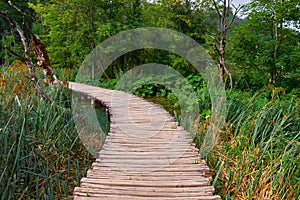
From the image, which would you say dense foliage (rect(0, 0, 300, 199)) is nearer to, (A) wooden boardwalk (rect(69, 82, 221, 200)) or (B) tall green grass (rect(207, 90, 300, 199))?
(B) tall green grass (rect(207, 90, 300, 199))

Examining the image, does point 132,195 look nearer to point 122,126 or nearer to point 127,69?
point 122,126

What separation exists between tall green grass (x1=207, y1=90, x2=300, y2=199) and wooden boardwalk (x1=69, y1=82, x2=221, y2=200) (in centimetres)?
24

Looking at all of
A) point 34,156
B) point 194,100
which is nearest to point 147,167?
point 34,156

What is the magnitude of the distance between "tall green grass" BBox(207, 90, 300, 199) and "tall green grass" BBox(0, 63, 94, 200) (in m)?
1.44

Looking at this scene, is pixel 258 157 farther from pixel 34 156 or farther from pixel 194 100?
pixel 34 156

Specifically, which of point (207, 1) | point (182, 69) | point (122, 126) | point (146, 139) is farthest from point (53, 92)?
point (207, 1)

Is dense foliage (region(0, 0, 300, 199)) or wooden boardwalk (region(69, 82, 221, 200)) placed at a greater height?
dense foliage (region(0, 0, 300, 199))

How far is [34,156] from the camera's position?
2.69 m

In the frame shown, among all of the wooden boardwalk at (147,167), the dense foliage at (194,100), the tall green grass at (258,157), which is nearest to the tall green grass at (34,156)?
the dense foliage at (194,100)

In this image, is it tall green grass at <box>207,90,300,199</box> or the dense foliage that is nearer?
tall green grass at <box>207,90,300,199</box>

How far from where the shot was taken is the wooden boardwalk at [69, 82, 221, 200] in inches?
91.1

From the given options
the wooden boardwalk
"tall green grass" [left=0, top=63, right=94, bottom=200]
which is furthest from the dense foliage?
the wooden boardwalk

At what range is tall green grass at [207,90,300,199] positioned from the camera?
93.6 inches

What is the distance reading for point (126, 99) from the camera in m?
6.45
